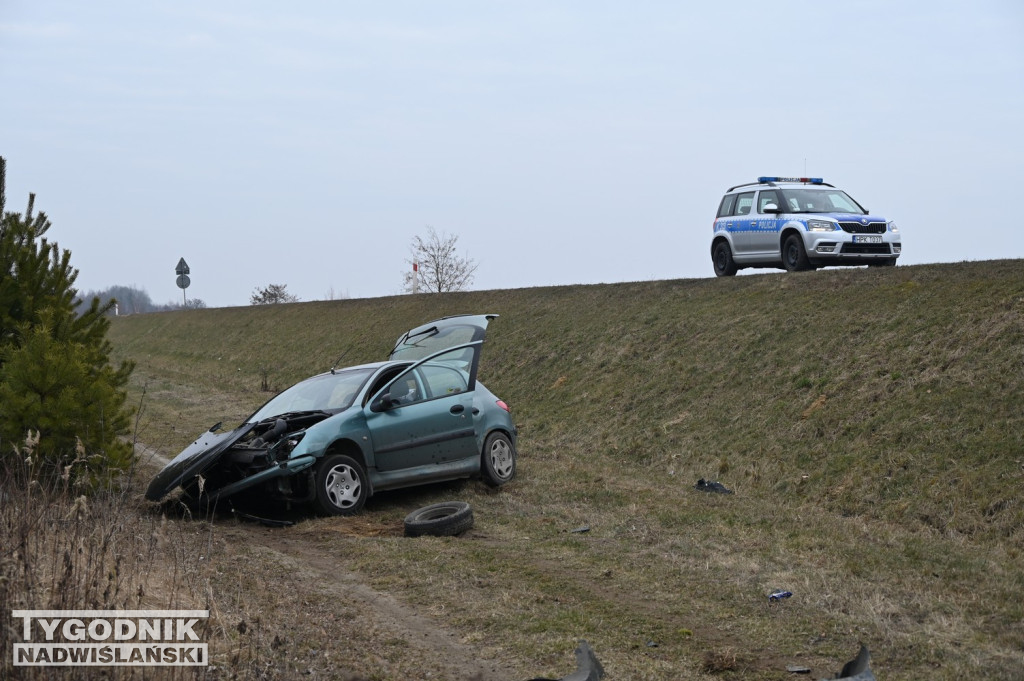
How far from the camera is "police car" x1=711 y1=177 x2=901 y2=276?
18.6m

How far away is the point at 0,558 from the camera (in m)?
4.83

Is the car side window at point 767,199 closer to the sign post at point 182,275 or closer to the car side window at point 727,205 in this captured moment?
the car side window at point 727,205

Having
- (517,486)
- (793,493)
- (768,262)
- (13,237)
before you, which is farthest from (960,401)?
(13,237)

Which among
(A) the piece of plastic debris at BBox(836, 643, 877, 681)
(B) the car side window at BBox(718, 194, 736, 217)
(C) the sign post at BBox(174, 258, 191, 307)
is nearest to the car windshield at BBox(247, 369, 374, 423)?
(A) the piece of plastic debris at BBox(836, 643, 877, 681)

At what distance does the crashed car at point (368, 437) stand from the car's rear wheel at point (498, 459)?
1cm

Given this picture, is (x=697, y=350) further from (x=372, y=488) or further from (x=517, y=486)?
(x=372, y=488)

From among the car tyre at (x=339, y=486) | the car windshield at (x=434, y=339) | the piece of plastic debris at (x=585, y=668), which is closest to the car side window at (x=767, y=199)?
the car windshield at (x=434, y=339)

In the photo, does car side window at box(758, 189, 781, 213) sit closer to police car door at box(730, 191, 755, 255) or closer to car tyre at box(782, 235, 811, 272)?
police car door at box(730, 191, 755, 255)

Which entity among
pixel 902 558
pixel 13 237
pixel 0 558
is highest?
pixel 13 237

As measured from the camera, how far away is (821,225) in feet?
61.3

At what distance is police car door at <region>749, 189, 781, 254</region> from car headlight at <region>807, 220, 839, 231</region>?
2.66 feet

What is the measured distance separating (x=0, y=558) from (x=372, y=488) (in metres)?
5.55

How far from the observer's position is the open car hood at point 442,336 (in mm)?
11500

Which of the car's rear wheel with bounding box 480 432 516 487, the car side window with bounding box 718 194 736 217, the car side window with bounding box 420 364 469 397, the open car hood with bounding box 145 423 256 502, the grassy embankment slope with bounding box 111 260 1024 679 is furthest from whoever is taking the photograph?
the car side window with bounding box 718 194 736 217
